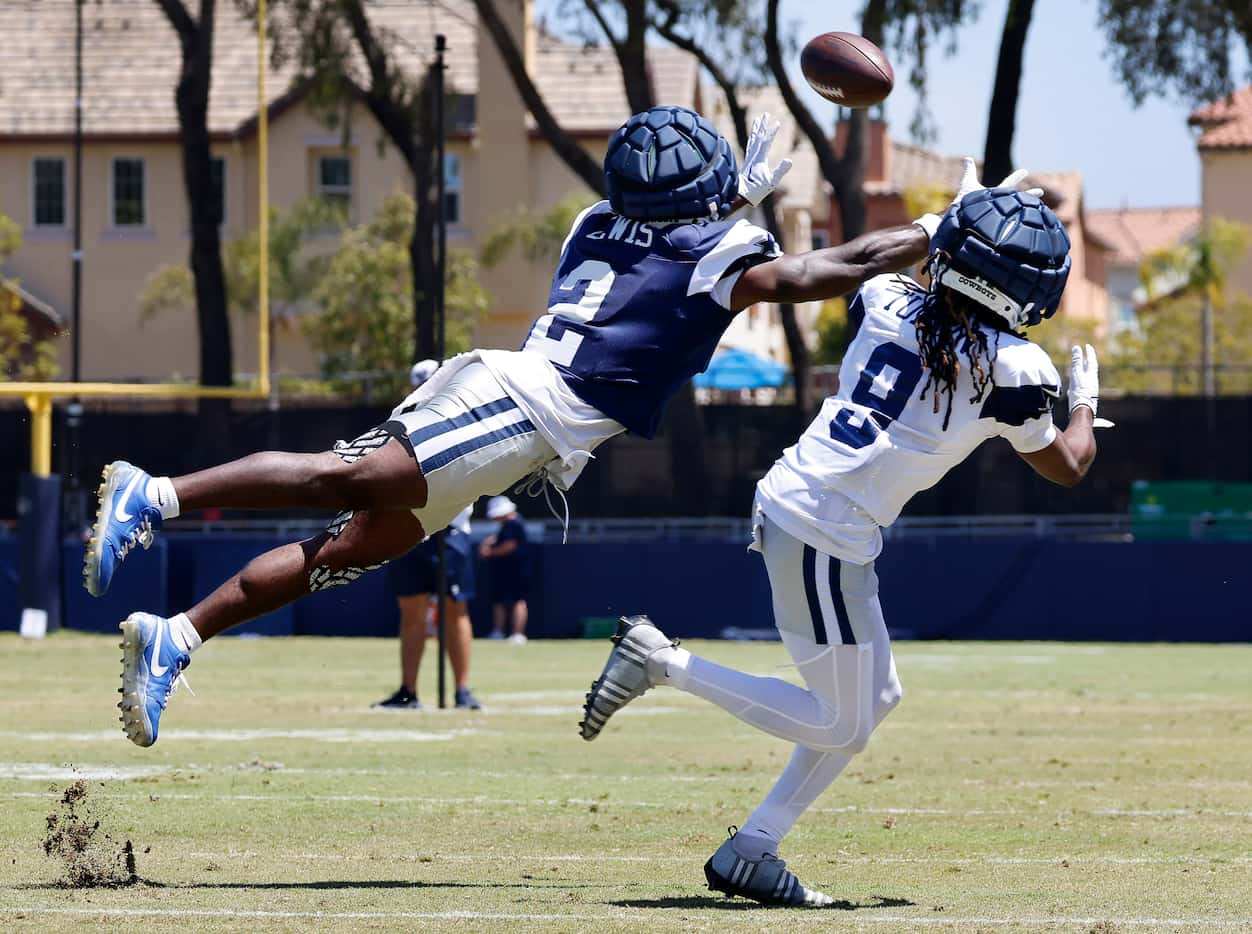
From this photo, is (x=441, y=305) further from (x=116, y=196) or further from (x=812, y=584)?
(x=116, y=196)

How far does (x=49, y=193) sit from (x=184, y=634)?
2185cm

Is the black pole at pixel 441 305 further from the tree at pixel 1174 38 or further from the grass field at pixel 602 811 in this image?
the tree at pixel 1174 38

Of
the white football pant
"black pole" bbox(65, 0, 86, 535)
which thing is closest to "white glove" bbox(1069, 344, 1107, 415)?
the white football pant

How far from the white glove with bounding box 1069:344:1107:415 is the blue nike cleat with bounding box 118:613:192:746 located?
2.87 m

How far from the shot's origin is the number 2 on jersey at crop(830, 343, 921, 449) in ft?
21.2

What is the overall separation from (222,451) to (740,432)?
243 inches

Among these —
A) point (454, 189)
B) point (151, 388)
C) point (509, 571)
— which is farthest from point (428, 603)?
point (454, 189)

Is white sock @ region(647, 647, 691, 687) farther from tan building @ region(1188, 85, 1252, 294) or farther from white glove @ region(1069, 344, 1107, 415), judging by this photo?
tan building @ region(1188, 85, 1252, 294)

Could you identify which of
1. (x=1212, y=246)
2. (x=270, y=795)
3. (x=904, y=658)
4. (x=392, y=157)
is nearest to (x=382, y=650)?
(x=904, y=658)

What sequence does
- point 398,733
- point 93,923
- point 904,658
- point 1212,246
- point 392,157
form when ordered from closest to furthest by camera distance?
point 93,923
point 398,733
point 904,658
point 392,157
point 1212,246

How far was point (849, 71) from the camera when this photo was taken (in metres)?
7.40

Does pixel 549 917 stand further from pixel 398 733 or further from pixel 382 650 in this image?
pixel 382 650

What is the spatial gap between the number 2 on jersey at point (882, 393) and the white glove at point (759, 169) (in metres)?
0.72

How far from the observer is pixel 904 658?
2017cm
